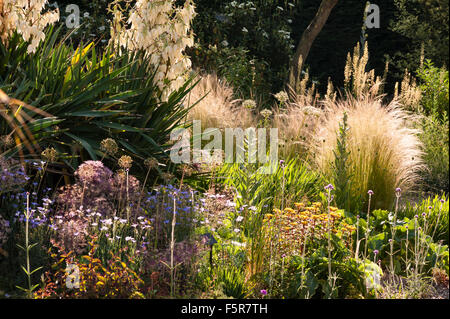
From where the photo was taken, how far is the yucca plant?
4242 millimetres

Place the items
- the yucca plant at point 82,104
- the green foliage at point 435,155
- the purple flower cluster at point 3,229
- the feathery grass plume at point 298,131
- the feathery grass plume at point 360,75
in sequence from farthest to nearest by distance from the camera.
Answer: the feathery grass plume at point 360,75
the green foliage at point 435,155
the feathery grass plume at point 298,131
the yucca plant at point 82,104
the purple flower cluster at point 3,229

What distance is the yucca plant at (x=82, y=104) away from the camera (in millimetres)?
4242

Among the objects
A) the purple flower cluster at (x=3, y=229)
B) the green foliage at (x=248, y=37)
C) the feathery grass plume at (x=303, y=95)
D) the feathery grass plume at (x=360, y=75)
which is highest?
the green foliage at (x=248, y=37)

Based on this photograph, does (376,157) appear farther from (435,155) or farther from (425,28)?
(425,28)

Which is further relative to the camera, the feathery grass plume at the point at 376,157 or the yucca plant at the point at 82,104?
the feathery grass plume at the point at 376,157

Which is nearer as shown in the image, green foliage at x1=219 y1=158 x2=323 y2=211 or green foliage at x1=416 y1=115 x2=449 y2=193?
green foliage at x1=219 y1=158 x2=323 y2=211

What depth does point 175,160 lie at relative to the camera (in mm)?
4738

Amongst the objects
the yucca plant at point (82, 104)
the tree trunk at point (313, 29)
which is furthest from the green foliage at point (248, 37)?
the yucca plant at point (82, 104)

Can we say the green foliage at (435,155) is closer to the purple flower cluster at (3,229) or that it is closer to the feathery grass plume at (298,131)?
the feathery grass plume at (298,131)

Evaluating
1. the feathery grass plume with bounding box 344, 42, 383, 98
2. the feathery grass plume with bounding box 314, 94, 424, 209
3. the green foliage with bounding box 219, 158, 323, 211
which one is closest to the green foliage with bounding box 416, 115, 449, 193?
the feathery grass plume with bounding box 344, 42, 383, 98

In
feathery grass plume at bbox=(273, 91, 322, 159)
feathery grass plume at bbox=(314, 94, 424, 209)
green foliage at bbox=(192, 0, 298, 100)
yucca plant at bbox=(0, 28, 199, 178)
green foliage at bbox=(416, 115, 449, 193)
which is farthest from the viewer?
green foliage at bbox=(192, 0, 298, 100)

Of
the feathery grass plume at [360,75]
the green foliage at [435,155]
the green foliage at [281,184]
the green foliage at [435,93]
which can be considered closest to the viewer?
the green foliage at [281,184]

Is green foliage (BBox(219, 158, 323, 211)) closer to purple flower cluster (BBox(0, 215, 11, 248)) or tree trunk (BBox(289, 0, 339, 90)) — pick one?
purple flower cluster (BBox(0, 215, 11, 248))

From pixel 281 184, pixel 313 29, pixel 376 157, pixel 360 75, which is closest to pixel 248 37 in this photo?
pixel 313 29
